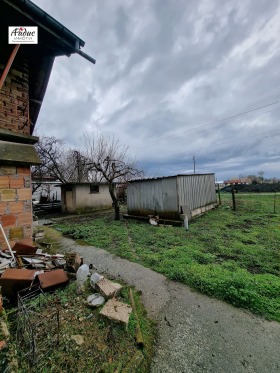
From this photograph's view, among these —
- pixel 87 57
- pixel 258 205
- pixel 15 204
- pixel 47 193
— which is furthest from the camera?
pixel 47 193

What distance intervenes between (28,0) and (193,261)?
6.00 m

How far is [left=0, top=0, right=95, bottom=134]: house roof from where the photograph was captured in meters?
2.99

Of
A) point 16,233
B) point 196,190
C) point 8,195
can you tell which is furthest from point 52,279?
point 196,190

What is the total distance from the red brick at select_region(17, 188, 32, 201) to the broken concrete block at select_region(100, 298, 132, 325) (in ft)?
9.59

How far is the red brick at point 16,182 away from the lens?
3675 mm

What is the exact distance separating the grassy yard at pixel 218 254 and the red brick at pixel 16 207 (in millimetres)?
2624

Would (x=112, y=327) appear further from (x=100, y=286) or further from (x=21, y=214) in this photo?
(x=21, y=214)

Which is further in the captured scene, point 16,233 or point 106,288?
point 16,233

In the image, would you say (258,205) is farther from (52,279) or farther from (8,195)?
(8,195)

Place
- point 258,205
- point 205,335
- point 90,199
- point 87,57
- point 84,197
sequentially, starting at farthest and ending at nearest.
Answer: point 90,199
point 84,197
point 258,205
point 87,57
point 205,335

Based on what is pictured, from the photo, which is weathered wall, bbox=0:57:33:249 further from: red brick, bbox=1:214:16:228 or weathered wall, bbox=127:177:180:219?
weathered wall, bbox=127:177:180:219

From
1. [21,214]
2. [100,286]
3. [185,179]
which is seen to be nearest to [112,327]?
[100,286]

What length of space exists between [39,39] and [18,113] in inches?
64.4

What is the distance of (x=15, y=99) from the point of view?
12.8 ft
